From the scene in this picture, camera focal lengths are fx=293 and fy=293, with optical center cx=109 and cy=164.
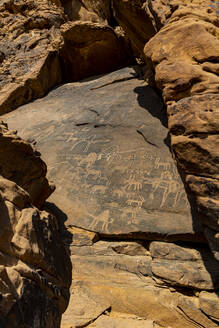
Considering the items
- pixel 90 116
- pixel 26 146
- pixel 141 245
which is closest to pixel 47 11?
pixel 90 116

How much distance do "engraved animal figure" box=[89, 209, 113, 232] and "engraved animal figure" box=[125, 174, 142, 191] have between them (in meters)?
0.51

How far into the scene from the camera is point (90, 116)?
240 inches

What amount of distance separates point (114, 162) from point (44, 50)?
523cm

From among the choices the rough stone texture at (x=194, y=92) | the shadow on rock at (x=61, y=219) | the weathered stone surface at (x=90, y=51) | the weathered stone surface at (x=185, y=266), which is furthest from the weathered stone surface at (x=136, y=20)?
the weathered stone surface at (x=185, y=266)

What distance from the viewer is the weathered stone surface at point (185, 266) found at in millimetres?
3365

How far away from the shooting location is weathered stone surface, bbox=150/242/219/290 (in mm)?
3365

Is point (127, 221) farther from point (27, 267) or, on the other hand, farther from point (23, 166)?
point (27, 267)

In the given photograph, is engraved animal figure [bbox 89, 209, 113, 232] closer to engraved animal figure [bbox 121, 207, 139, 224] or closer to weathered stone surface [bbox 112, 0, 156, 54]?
engraved animal figure [bbox 121, 207, 139, 224]

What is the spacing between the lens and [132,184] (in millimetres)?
4445

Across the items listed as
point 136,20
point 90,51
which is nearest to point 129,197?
point 136,20

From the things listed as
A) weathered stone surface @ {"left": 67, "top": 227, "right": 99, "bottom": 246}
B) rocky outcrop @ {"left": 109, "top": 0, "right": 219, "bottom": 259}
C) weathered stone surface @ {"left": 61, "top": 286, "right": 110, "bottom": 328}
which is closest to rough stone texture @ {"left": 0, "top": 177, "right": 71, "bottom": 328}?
weathered stone surface @ {"left": 61, "top": 286, "right": 110, "bottom": 328}

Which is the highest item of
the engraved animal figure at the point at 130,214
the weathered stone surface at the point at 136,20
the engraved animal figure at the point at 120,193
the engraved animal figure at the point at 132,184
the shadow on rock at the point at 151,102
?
the weathered stone surface at the point at 136,20

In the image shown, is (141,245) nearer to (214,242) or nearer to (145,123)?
(214,242)

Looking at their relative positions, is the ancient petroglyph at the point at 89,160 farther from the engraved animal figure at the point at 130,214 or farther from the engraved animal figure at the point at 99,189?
the engraved animal figure at the point at 130,214
